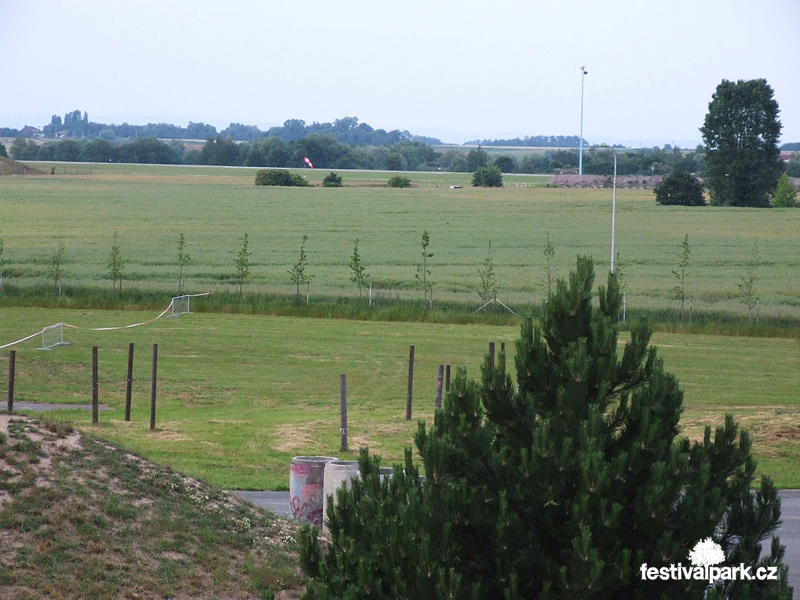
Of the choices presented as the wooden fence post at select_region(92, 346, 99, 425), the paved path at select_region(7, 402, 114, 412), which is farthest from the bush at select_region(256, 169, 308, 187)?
the wooden fence post at select_region(92, 346, 99, 425)

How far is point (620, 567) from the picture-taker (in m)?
5.41

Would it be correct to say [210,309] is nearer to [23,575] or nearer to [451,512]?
[23,575]

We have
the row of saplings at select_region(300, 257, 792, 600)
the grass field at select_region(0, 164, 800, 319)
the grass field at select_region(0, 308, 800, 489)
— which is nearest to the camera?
the row of saplings at select_region(300, 257, 792, 600)

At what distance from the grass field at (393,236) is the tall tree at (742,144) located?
323 inches

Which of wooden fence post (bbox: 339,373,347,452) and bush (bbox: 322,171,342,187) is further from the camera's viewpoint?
bush (bbox: 322,171,342,187)

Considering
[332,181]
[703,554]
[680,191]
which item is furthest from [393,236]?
[703,554]

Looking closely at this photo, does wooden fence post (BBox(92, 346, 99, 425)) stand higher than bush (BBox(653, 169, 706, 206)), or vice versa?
bush (BBox(653, 169, 706, 206))

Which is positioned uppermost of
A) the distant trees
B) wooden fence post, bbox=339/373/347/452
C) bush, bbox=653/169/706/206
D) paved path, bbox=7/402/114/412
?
the distant trees

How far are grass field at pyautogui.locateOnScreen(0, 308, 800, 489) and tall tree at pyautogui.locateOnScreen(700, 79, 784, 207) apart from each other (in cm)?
7122

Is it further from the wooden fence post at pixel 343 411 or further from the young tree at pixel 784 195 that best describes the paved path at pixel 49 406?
the young tree at pixel 784 195

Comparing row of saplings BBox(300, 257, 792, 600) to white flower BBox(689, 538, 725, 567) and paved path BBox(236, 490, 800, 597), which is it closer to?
white flower BBox(689, 538, 725, 567)

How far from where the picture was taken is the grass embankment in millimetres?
8422

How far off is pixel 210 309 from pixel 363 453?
114 feet

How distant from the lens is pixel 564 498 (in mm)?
5660
